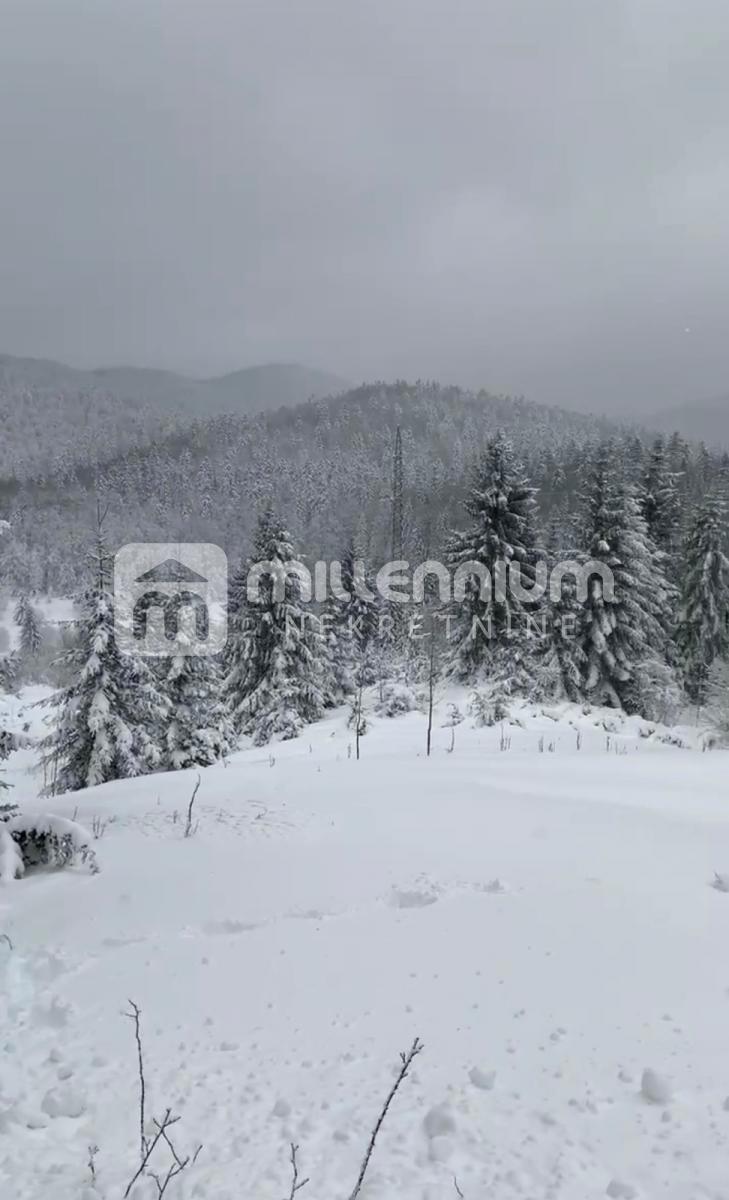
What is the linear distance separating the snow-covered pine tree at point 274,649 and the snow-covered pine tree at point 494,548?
6.10 m

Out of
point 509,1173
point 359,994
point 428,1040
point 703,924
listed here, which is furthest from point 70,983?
point 703,924

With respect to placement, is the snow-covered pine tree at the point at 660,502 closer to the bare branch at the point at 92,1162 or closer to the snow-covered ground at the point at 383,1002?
the snow-covered ground at the point at 383,1002

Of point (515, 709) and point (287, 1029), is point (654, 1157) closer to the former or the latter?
point (287, 1029)

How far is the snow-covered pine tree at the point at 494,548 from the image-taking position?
25094mm

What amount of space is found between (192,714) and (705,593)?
77.0 ft

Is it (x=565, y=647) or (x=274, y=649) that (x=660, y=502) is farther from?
(x=274, y=649)

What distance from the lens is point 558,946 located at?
3.99m

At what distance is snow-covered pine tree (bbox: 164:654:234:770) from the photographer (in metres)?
16.0

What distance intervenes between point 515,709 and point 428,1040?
575 inches

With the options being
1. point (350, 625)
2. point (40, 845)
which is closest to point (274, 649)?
point (350, 625)

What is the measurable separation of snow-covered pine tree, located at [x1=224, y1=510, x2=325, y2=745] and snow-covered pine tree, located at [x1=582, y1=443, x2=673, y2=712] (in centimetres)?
1029

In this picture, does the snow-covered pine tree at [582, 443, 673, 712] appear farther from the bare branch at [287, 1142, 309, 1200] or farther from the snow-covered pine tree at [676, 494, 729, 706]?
the bare branch at [287, 1142, 309, 1200]

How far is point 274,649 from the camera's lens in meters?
23.2

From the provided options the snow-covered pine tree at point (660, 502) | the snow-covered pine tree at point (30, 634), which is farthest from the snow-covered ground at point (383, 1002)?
the snow-covered pine tree at point (30, 634)
